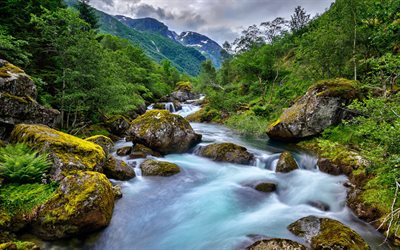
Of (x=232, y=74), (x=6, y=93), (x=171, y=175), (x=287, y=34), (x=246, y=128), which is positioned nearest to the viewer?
(x=6, y=93)

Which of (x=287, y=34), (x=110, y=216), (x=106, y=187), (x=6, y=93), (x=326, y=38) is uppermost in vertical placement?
(x=287, y=34)

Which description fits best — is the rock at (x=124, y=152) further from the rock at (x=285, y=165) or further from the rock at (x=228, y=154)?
the rock at (x=285, y=165)

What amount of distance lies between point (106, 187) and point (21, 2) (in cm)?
1530

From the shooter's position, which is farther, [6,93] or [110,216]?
[6,93]

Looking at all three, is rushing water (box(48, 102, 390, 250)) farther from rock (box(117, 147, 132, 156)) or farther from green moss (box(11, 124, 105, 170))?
rock (box(117, 147, 132, 156))

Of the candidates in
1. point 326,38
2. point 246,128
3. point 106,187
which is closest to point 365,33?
point 326,38

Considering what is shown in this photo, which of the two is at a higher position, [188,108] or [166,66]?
[166,66]

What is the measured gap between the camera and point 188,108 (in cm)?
3900

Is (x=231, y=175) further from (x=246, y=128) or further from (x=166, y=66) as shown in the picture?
(x=166, y=66)

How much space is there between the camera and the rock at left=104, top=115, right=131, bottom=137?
1958cm

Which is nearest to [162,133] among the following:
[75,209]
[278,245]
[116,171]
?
[116,171]

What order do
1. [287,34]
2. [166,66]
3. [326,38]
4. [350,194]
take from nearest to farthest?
1. [350,194]
2. [326,38]
3. [287,34]
4. [166,66]

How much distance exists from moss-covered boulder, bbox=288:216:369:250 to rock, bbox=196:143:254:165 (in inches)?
252

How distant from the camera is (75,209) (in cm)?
673
